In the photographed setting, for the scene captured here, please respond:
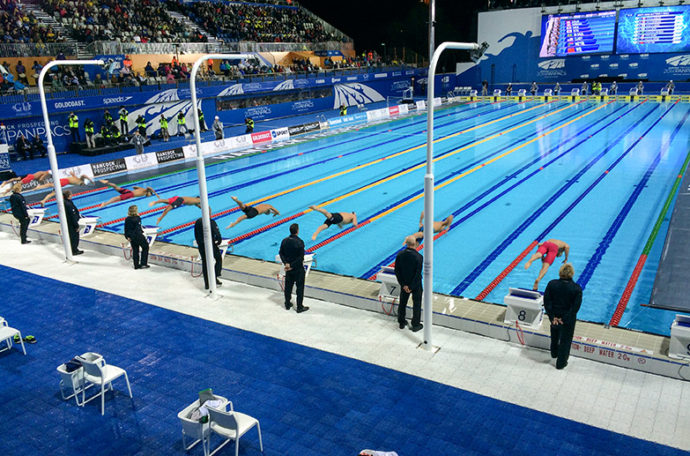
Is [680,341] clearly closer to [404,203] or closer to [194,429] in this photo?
[194,429]

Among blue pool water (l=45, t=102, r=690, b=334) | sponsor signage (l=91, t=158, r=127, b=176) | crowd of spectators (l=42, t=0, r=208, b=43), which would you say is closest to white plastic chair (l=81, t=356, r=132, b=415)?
blue pool water (l=45, t=102, r=690, b=334)

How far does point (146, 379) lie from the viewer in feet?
19.5

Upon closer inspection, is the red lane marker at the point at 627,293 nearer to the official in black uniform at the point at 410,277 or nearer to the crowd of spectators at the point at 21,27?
the official in black uniform at the point at 410,277

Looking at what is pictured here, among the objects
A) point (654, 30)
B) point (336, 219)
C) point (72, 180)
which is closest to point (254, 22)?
point (72, 180)

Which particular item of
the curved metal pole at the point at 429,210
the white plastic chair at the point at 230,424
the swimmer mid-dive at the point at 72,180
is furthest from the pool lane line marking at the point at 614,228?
the swimmer mid-dive at the point at 72,180

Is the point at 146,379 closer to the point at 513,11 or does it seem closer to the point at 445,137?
the point at 445,137

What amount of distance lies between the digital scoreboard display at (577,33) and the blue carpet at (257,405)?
126 ft

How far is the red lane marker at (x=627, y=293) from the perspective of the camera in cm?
722

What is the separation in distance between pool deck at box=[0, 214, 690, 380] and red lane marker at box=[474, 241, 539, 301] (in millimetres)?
884

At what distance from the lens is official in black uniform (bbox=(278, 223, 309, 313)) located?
7145 mm

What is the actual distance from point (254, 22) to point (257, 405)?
111 ft

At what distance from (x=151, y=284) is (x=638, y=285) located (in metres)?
7.64

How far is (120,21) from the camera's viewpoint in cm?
Answer: 2719

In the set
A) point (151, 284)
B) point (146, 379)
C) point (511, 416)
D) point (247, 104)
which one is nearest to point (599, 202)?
point (511, 416)
